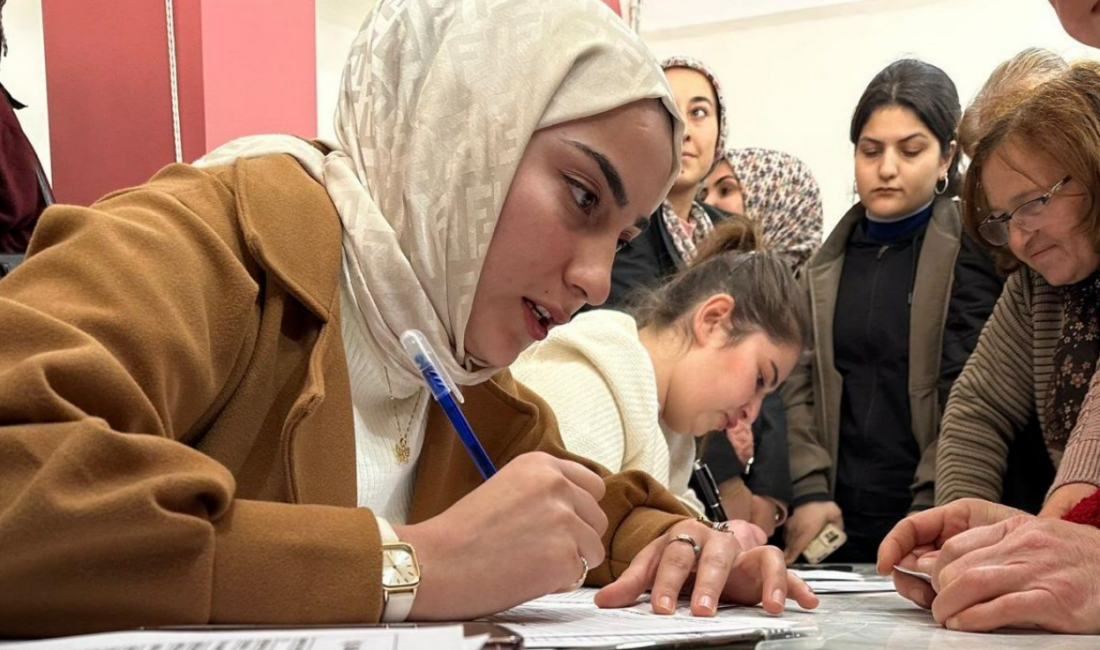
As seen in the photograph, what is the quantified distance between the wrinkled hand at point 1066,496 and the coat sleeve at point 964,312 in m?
0.71

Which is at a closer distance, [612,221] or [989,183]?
[612,221]

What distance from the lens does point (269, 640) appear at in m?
0.64

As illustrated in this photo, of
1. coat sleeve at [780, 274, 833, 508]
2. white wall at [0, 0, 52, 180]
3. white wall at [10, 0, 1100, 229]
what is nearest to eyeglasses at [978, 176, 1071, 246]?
coat sleeve at [780, 274, 833, 508]

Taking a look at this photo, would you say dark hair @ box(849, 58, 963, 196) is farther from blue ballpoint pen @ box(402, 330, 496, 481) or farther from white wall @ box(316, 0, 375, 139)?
blue ballpoint pen @ box(402, 330, 496, 481)

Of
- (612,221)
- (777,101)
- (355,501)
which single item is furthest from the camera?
(777,101)

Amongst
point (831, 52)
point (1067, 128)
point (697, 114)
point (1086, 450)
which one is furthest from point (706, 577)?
point (831, 52)

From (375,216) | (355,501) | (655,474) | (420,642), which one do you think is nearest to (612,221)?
(375,216)

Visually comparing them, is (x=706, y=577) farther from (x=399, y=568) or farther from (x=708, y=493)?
(x=708, y=493)

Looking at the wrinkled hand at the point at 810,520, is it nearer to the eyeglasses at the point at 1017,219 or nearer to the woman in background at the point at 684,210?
the woman in background at the point at 684,210

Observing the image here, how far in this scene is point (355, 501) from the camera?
1.02m

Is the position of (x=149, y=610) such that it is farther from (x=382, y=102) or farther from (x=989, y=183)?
(x=989, y=183)

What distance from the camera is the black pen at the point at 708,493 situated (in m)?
2.35

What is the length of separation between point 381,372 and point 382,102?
27 centimetres

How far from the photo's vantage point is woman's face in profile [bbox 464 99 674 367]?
3.60 feet
